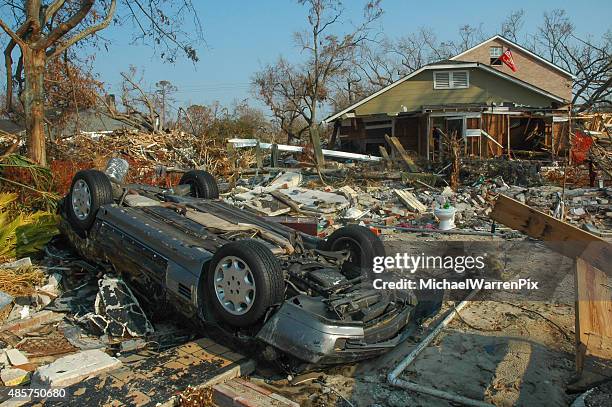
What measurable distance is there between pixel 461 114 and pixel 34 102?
61.5ft

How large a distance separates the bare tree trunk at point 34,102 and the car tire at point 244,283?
22.5 ft

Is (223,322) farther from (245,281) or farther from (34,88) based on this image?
(34,88)

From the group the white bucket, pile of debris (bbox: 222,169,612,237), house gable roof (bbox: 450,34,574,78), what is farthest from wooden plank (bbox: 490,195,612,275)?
house gable roof (bbox: 450,34,574,78)

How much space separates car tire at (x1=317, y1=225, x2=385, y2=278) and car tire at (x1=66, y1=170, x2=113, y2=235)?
2.58 metres

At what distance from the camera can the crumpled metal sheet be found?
536 centimetres

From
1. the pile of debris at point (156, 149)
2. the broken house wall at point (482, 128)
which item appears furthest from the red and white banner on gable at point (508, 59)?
the pile of debris at point (156, 149)

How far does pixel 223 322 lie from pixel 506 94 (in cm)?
2495

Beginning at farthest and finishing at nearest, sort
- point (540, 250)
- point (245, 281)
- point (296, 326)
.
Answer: point (540, 250), point (245, 281), point (296, 326)

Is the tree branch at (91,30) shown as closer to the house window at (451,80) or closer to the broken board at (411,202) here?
the broken board at (411,202)

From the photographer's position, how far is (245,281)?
14.5ft

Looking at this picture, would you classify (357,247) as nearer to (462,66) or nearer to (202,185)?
(202,185)

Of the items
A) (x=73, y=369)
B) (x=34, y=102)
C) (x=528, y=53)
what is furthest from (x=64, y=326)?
(x=528, y=53)

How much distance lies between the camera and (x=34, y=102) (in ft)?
32.6

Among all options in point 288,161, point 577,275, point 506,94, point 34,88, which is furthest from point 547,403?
point 506,94
